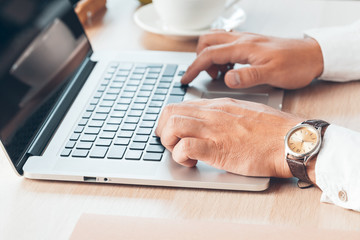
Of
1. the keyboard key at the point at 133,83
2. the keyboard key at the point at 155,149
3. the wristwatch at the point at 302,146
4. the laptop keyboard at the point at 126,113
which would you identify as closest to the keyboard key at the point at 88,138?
the laptop keyboard at the point at 126,113

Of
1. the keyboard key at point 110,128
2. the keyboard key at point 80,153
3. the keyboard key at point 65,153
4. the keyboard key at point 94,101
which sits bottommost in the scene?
the keyboard key at point 94,101

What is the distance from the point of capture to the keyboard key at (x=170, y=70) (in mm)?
1015

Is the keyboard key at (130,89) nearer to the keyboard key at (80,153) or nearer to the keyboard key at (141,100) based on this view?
the keyboard key at (141,100)

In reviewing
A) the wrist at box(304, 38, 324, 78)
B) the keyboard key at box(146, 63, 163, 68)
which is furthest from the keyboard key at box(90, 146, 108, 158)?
the wrist at box(304, 38, 324, 78)

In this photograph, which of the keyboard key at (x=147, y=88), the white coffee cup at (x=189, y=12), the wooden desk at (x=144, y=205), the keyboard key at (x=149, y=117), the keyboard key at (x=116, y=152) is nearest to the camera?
the wooden desk at (x=144, y=205)

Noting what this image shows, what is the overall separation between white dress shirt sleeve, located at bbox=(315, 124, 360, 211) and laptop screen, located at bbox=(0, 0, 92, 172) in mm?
467

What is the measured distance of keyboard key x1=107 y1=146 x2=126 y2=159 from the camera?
2.50ft

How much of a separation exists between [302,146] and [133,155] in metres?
0.26

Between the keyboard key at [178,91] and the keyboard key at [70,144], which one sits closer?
the keyboard key at [70,144]

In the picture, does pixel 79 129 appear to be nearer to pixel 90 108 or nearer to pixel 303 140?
pixel 90 108

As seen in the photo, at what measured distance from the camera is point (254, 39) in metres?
1.00

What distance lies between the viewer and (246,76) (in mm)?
928

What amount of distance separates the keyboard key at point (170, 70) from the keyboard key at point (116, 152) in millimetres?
277

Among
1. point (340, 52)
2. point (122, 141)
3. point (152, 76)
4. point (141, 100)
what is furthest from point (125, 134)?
point (340, 52)
